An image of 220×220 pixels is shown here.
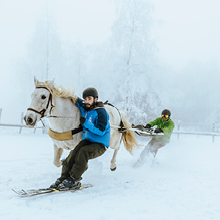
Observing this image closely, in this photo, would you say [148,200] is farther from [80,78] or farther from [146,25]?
[80,78]

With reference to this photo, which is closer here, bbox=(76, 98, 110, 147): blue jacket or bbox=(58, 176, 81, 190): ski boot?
bbox=(58, 176, 81, 190): ski boot

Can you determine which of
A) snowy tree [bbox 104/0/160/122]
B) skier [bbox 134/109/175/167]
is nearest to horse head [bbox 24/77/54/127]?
skier [bbox 134/109/175/167]

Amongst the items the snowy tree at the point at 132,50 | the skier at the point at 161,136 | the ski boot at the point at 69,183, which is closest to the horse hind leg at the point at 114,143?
the skier at the point at 161,136

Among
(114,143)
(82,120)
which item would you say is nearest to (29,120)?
(82,120)

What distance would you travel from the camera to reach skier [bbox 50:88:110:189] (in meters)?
2.88

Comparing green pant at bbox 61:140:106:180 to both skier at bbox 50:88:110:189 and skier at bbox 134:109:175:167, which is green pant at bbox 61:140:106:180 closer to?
skier at bbox 50:88:110:189

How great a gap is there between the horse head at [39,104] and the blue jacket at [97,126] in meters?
0.61

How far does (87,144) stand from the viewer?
316 centimetres

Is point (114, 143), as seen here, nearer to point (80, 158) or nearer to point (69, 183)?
point (80, 158)

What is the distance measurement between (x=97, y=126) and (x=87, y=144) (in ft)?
1.13

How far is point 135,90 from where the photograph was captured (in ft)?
42.8

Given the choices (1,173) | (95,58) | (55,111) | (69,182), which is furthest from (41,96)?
(95,58)

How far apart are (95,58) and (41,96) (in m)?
17.1

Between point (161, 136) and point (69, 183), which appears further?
point (161, 136)
